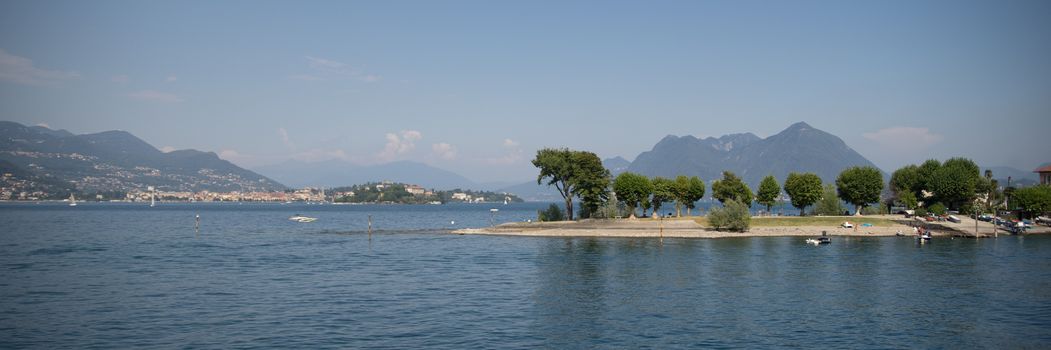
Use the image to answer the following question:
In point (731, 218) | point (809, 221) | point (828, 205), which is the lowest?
point (809, 221)

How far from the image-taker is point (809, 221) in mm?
131875

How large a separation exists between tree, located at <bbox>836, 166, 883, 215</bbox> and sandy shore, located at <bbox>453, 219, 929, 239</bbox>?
18106 mm

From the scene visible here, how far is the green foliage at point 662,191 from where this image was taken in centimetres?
14525

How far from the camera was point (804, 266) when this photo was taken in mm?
75000

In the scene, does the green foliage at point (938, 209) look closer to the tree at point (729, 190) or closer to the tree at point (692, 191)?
the tree at point (729, 190)

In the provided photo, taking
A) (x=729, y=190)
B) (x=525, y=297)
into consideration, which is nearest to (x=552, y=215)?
(x=729, y=190)

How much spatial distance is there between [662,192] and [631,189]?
836 centimetres

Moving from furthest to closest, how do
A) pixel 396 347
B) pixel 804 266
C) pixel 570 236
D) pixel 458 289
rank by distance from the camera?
1. pixel 570 236
2. pixel 804 266
3. pixel 458 289
4. pixel 396 347

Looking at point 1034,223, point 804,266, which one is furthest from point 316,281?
point 1034,223

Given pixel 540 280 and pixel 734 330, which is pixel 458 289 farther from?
pixel 734 330

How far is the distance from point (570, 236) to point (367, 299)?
233 feet

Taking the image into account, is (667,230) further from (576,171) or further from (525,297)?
(525,297)

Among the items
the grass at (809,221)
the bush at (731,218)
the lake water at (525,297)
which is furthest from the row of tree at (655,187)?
the lake water at (525,297)

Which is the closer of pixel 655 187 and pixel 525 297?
pixel 525 297
